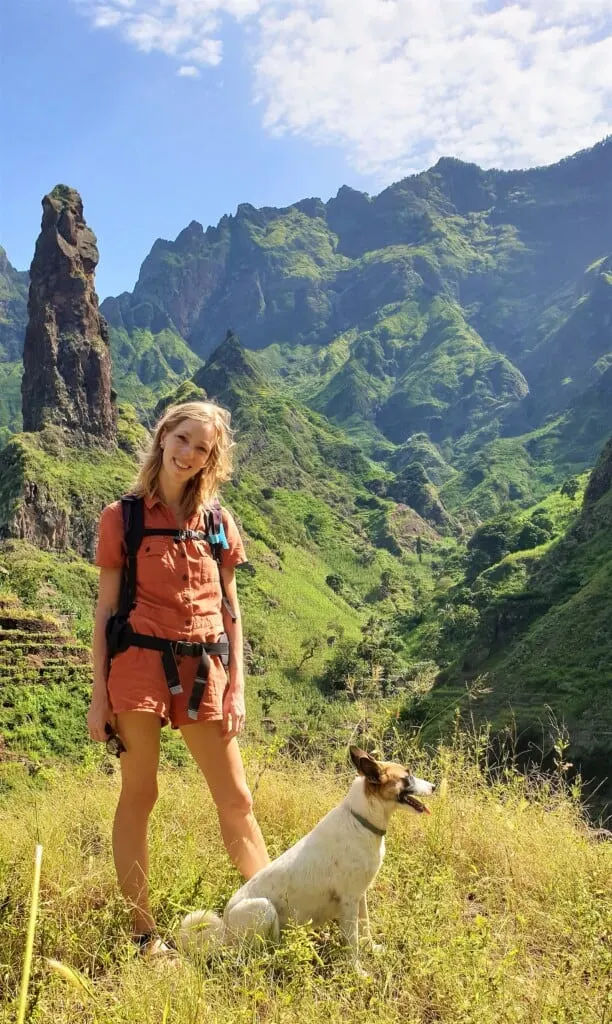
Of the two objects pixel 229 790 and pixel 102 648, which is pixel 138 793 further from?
pixel 102 648

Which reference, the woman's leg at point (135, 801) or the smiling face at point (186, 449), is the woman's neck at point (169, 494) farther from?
the woman's leg at point (135, 801)

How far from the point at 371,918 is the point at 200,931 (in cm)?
76

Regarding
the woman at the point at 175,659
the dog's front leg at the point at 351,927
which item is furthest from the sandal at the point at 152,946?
the dog's front leg at the point at 351,927

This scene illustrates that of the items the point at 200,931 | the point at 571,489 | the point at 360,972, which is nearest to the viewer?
the point at 360,972

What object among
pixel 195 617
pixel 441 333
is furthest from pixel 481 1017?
pixel 441 333

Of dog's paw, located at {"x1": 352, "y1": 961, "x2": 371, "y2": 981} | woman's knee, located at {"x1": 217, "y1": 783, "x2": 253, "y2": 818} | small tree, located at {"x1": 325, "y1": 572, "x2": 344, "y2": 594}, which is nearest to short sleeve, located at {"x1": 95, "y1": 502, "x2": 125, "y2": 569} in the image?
woman's knee, located at {"x1": 217, "y1": 783, "x2": 253, "y2": 818}

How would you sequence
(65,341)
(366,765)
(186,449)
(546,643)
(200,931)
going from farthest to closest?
(65,341), (546,643), (186,449), (366,765), (200,931)

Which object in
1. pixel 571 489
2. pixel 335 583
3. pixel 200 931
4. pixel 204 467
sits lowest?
pixel 335 583

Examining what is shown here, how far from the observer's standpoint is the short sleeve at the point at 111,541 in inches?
118

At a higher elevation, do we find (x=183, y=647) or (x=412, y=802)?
(x=183, y=647)

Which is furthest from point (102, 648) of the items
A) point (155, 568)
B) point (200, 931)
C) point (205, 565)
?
point (200, 931)

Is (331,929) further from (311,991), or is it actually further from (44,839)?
(44,839)

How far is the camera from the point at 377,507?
385ft

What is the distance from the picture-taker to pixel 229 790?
10.2 ft
